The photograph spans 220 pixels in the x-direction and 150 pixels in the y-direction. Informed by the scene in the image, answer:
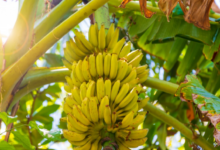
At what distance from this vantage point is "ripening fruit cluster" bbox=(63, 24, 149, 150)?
2.32 feet

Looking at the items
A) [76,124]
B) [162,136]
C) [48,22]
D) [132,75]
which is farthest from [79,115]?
[162,136]

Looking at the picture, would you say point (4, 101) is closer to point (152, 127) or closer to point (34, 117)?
point (34, 117)

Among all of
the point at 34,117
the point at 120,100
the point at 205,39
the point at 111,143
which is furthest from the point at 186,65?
the point at 34,117

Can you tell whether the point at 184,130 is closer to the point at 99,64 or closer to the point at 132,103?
the point at 132,103

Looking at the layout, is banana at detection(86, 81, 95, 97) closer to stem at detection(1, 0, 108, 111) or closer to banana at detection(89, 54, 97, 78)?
banana at detection(89, 54, 97, 78)

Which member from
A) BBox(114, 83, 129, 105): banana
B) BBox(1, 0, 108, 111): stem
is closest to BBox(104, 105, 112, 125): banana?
BBox(114, 83, 129, 105): banana

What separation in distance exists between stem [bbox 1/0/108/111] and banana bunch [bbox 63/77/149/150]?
0.19m

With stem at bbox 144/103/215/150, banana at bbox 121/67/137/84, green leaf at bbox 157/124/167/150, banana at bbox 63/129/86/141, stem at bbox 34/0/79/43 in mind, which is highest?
stem at bbox 34/0/79/43

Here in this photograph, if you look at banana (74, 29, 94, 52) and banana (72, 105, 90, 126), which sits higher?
banana (74, 29, 94, 52)

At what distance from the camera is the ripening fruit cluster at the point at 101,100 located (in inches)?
27.9

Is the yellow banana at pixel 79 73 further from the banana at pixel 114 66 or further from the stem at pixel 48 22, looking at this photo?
the stem at pixel 48 22

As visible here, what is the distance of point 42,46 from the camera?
787 mm

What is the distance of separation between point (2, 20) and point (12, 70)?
41 centimetres

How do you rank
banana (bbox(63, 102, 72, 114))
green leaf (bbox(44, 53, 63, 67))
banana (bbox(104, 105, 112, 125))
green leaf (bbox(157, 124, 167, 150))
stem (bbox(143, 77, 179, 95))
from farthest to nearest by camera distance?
green leaf (bbox(44, 53, 63, 67)), green leaf (bbox(157, 124, 167, 150)), stem (bbox(143, 77, 179, 95)), banana (bbox(63, 102, 72, 114)), banana (bbox(104, 105, 112, 125))
